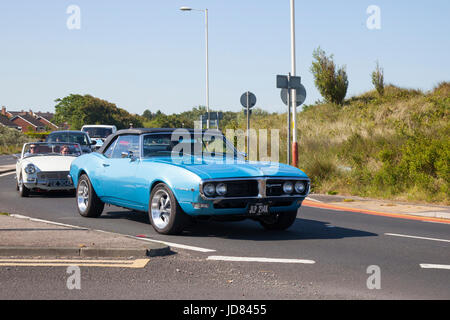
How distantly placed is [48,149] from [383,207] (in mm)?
8729

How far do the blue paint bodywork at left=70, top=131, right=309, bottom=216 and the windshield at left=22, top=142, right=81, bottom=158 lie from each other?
18.9 feet

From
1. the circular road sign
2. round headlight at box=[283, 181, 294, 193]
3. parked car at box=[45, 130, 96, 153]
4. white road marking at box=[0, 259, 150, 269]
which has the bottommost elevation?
white road marking at box=[0, 259, 150, 269]

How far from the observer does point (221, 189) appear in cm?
813

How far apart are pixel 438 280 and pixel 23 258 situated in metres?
4.56

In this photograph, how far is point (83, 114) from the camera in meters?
110

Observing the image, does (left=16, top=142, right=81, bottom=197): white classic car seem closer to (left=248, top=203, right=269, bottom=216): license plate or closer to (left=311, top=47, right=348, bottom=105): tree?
(left=248, top=203, right=269, bottom=216): license plate

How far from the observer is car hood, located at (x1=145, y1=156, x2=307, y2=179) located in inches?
323

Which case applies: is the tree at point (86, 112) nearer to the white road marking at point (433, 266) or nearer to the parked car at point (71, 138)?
the parked car at point (71, 138)

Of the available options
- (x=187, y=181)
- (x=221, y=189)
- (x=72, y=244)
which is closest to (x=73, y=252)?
Result: (x=72, y=244)

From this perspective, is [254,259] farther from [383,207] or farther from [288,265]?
[383,207]

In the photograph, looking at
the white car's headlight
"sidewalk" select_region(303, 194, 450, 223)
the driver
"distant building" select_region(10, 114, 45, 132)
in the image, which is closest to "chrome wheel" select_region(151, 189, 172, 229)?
"sidewalk" select_region(303, 194, 450, 223)

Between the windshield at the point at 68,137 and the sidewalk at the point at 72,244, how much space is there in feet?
38.2

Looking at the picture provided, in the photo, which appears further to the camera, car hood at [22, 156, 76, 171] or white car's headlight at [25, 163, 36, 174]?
car hood at [22, 156, 76, 171]
